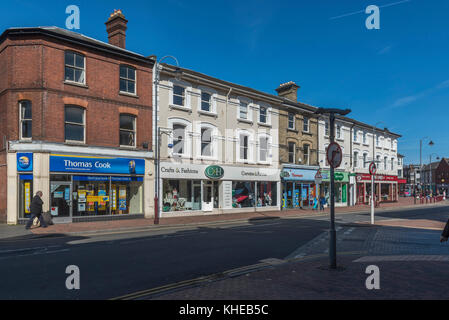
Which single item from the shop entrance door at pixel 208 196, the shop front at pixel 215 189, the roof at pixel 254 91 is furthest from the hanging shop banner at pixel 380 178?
the shop entrance door at pixel 208 196

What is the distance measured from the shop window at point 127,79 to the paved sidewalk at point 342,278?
1457cm

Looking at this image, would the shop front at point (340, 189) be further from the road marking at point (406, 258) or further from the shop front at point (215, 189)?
the road marking at point (406, 258)

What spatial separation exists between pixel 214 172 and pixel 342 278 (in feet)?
57.2

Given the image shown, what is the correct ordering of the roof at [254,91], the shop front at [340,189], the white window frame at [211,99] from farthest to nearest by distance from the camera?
the shop front at [340,189]
the white window frame at [211,99]
the roof at [254,91]

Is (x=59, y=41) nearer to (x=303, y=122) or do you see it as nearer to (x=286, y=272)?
(x=286, y=272)

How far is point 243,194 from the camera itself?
26.4 metres

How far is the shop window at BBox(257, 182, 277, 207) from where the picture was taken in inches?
1082

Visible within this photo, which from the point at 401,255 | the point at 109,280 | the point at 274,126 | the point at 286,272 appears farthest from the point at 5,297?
the point at 274,126

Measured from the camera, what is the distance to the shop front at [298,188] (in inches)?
1158

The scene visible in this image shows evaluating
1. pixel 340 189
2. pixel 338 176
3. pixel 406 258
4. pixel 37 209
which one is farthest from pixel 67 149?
pixel 340 189

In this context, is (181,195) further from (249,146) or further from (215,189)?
(249,146)

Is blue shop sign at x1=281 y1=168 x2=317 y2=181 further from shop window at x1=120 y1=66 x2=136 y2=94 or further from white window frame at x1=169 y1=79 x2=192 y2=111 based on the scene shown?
shop window at x1=120 y1=66 x2=136 y2=94

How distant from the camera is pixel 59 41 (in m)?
17.3

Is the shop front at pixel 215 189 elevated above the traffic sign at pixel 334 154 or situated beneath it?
situated beneath
